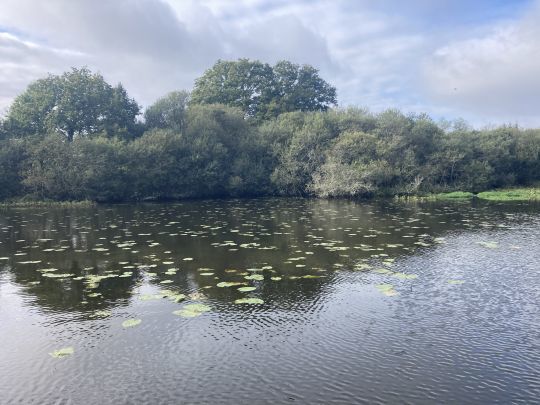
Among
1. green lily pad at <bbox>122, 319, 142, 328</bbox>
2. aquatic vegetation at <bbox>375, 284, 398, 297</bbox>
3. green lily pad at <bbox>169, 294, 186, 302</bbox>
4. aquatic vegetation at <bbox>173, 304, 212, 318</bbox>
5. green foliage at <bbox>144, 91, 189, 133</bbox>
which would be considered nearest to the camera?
green lily pad at <bbox>122, 319, 142, 328</bbox>

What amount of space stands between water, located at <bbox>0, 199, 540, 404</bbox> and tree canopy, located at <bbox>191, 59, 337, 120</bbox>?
49.6 meters

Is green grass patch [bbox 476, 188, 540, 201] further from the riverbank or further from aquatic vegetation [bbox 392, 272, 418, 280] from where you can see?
aquatic vegetation [bbox 392, 272, 418, 280]

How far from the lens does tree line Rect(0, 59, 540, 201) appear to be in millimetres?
43156

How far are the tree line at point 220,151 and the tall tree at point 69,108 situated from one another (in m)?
0.13

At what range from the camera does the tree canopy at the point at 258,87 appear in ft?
222

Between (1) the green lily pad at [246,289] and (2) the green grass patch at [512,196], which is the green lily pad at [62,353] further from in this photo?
(2) the green grass patch at [512,196]

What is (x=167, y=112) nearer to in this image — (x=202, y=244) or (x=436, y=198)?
(x=436, y=198)

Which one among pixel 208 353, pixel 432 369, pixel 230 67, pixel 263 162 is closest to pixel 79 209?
pixel 263 162

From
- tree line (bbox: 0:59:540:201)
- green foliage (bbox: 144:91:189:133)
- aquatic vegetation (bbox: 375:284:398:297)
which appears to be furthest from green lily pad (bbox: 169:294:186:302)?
green foliage (bbox: 144:91:189:133)

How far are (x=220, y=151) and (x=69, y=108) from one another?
56.7 ft

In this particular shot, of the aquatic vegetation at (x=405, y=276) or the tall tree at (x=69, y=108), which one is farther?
the tall tree at (x=69, y=108)

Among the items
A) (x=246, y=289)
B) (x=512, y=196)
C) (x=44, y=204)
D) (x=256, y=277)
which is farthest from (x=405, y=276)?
(x=512, y=196)

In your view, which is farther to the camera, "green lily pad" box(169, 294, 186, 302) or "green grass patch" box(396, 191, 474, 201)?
"green grass patch" box(396, 191, 474, 201)

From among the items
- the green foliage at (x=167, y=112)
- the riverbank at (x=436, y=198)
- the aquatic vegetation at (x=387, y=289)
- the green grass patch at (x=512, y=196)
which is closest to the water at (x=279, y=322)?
the aquatic vegetation at (x=387, y=289)
